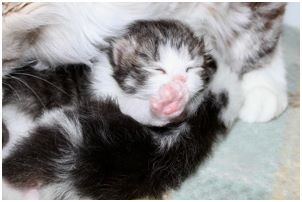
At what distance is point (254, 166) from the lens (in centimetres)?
148

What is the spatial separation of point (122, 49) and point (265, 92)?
1.43ft

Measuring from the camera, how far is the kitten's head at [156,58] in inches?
55.4

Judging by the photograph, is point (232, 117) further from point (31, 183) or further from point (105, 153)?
point (31, 183)

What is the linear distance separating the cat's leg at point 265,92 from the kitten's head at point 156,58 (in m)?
0.19

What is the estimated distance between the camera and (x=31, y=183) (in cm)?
127

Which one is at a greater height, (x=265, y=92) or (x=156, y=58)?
(x=156, y=58)

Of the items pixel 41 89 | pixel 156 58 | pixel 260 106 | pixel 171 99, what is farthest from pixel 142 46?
pixel 260 106

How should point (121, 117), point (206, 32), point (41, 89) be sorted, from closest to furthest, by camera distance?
point (121, 117), point (41, 89), point (206, 32)

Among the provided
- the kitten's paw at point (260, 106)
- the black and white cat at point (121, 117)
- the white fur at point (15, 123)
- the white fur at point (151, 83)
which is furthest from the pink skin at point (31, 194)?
the kitten's paw at point (260, 106)

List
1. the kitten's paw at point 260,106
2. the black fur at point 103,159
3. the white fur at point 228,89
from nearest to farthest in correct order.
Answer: the black fur at point 103,159 → the white fur at point 228,89 → the kitten's paw at point 260,106

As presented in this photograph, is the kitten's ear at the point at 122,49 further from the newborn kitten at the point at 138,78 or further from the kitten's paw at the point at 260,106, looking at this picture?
the kitten's paw at the point at 260,106

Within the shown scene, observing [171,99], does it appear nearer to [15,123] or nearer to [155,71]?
[155,71]

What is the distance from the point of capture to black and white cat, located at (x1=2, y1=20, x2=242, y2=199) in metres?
1.26

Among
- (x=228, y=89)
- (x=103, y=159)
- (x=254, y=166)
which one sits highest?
(x=103, y=159)
